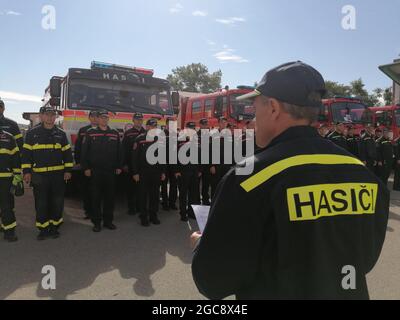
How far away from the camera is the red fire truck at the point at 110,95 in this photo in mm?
7027

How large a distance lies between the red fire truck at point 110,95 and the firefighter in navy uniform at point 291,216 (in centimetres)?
616

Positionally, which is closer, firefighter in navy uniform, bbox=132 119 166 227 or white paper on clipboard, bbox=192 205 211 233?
white paper on clipboard, bbox=192 205 211 233

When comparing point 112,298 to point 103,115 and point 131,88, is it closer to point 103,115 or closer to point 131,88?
point 103,115

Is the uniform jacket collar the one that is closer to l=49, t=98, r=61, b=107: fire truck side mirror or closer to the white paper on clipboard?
the white paper on clipboard

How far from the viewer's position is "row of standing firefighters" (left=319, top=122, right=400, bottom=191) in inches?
382

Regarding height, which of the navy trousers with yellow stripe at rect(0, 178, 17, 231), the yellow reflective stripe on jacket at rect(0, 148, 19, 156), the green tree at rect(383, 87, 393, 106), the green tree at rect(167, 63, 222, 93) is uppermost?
the green tree at rect(167, 63, 222, 93)

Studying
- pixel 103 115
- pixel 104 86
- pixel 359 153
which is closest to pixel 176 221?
pixel 103 115

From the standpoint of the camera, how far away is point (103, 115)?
5863 mm

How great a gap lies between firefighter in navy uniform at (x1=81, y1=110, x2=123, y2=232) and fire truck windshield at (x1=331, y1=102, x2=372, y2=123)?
8.21m

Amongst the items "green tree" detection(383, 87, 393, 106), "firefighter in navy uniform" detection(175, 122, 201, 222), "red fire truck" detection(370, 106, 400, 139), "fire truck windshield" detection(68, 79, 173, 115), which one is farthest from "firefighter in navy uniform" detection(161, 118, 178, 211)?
"green tree" detection(383, 87, 393, 106)

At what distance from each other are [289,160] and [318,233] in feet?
0.87

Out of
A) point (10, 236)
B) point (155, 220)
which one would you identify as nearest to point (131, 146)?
point (155, 220)

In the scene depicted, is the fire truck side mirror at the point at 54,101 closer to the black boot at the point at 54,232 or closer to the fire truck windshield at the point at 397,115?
the black boot at the point at 54,232

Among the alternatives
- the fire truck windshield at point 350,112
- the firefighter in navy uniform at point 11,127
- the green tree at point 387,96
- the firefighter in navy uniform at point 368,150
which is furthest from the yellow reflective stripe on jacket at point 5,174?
the green tree at point 387,96
